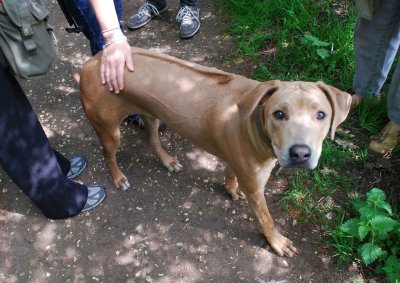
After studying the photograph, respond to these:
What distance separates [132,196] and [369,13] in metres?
2.40

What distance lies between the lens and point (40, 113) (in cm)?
426

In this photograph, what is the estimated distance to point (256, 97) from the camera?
232cm

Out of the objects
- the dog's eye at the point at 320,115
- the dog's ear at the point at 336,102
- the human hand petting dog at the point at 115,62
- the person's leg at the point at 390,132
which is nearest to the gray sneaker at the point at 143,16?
the human hand petting dog at the point at 115,62

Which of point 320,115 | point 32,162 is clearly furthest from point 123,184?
point 320,115

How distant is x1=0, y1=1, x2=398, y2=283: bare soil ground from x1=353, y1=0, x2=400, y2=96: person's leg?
117 cm

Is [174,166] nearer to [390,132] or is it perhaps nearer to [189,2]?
[390,132]

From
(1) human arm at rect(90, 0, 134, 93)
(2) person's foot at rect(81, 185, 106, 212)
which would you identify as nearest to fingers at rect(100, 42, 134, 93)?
(1) human arm at rect(90, 0, 134, 93)

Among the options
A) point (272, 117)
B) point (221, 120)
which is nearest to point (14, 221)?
point (221, 120)

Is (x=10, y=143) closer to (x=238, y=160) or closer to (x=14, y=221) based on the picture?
(x=14, y=221)

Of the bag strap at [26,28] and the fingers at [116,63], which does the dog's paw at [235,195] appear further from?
the bag strap at [26,28]

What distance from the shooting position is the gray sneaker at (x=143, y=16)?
4.95 meters

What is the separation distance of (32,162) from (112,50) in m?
0.96

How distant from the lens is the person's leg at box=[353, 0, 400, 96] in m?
2.98

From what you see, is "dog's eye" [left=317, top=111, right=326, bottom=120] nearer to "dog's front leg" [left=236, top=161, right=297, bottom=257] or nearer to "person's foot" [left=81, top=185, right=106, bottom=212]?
"dog's front leg" [left=236, top=161, right=297, bottom=257]
